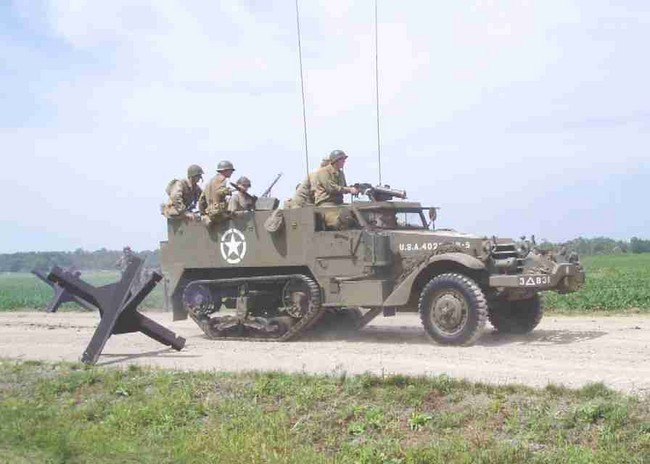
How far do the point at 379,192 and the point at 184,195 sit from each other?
338 centimetres

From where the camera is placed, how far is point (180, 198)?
15.6 meters

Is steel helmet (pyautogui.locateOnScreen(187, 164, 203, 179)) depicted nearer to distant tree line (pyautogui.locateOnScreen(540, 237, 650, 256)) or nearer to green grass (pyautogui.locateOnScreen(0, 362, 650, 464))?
green grass (pyautogui.locateOnScreen(0, 362, 650, 464))

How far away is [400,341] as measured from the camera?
13.6m

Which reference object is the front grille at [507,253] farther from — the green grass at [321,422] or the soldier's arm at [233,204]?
the green grass at [321,422]

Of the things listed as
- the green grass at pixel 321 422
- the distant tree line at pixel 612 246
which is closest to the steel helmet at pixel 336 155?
the green grass at pixel 321 422

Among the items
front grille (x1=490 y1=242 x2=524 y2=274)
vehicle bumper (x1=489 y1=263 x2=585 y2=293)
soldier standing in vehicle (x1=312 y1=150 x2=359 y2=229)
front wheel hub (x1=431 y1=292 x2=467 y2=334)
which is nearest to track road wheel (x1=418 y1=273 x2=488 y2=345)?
front wheel hub (x1=431 y1=292 x2=467 y2=334)

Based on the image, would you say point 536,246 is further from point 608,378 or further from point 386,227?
point 608,378

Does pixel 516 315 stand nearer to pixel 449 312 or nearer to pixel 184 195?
pixel 449 312

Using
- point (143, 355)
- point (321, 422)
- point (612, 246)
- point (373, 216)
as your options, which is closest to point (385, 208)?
point (373, 216)

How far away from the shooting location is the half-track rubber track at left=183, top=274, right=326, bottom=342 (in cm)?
1407

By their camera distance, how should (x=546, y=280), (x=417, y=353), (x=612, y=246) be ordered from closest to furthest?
(x=417, y=353), (x=546, y=280), (x=612, y=246)

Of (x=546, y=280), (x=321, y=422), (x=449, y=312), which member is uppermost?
(x=546, y=280)

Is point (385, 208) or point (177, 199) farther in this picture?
point (177, 199)

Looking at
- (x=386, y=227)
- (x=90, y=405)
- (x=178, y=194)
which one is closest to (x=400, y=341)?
(x=386, y=227)
